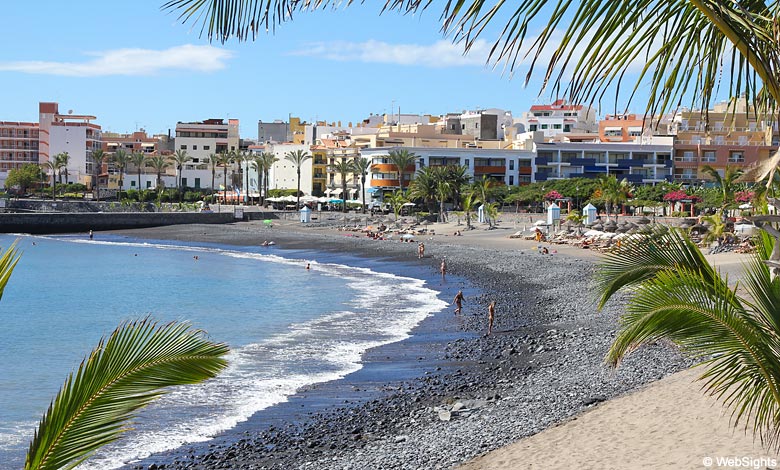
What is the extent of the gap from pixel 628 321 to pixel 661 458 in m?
5.46

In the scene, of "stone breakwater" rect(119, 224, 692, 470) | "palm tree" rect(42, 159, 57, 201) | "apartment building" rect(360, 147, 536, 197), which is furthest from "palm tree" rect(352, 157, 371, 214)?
"stone breakwater" rect(119, 224, 692, 470)

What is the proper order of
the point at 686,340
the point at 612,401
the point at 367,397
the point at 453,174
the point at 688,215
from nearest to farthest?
the point at 686,340
the point at 612,401
the point at 367,397
the point at 688,215
the point at 453,174

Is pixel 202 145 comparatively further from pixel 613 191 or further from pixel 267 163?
pixel 613 191

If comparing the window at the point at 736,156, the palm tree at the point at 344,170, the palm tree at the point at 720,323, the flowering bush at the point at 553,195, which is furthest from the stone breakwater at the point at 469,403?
the palm tree at the point at 344,170

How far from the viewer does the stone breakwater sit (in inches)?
490

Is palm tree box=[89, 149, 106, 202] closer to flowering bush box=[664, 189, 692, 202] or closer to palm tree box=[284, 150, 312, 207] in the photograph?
palm tree box=[284, 150, 312, 207]

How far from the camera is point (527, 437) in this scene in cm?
1180

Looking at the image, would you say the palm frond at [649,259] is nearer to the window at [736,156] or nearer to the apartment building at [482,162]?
the apartment building at [482,162]

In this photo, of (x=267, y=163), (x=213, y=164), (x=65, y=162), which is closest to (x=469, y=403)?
(x=267, y=163)

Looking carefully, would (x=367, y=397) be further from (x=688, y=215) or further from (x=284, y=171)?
(x=284, y=171)

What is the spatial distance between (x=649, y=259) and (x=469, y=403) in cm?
1010

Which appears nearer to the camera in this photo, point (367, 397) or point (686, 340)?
Result: point (686, 340)

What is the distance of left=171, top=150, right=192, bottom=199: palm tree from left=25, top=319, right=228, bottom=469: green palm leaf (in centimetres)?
9744

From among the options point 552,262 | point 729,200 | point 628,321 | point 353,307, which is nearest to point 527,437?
point 628,321
